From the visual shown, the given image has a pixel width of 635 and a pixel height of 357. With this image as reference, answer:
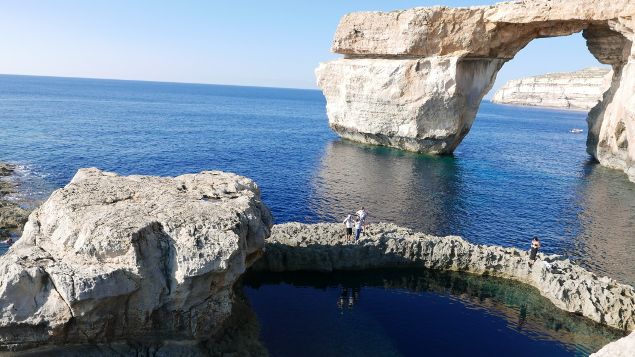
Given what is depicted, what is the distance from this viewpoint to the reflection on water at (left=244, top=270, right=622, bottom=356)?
18.8 metres

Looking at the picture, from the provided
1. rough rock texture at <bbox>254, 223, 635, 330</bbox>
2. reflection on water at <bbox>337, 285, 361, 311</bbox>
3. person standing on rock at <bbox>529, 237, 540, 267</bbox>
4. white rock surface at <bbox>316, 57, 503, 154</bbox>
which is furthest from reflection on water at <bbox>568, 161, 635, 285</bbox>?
white rock surface at <bbox>316, 57, 503, 154</bbox>

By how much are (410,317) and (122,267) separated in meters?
12.5

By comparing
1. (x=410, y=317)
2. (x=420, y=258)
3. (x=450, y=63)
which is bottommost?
(x=410, y=317)

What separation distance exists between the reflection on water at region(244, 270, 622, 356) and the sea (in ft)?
0.26

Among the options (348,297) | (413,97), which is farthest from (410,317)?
(413,97)

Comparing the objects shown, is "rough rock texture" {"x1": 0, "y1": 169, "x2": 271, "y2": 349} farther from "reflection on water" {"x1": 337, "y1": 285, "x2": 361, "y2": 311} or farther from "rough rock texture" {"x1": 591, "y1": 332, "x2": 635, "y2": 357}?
"rough rock texture" {"x1": 591, "y1": 332, "x2": 635, "y2": 357}

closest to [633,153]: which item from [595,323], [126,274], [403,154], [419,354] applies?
[403,154]

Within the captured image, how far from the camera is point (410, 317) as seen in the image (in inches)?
830

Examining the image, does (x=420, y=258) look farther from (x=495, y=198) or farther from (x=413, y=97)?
(x=413, y=97)

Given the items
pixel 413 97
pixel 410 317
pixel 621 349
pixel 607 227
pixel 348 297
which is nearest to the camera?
pixel 621 349

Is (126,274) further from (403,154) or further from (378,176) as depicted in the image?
(403,154)

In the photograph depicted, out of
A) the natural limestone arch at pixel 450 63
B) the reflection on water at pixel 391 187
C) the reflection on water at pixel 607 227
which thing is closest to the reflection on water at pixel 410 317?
the reflection on water at pixel 607 227

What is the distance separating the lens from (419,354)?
18375 millimetres

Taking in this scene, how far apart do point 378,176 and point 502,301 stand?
26358 millimetres
